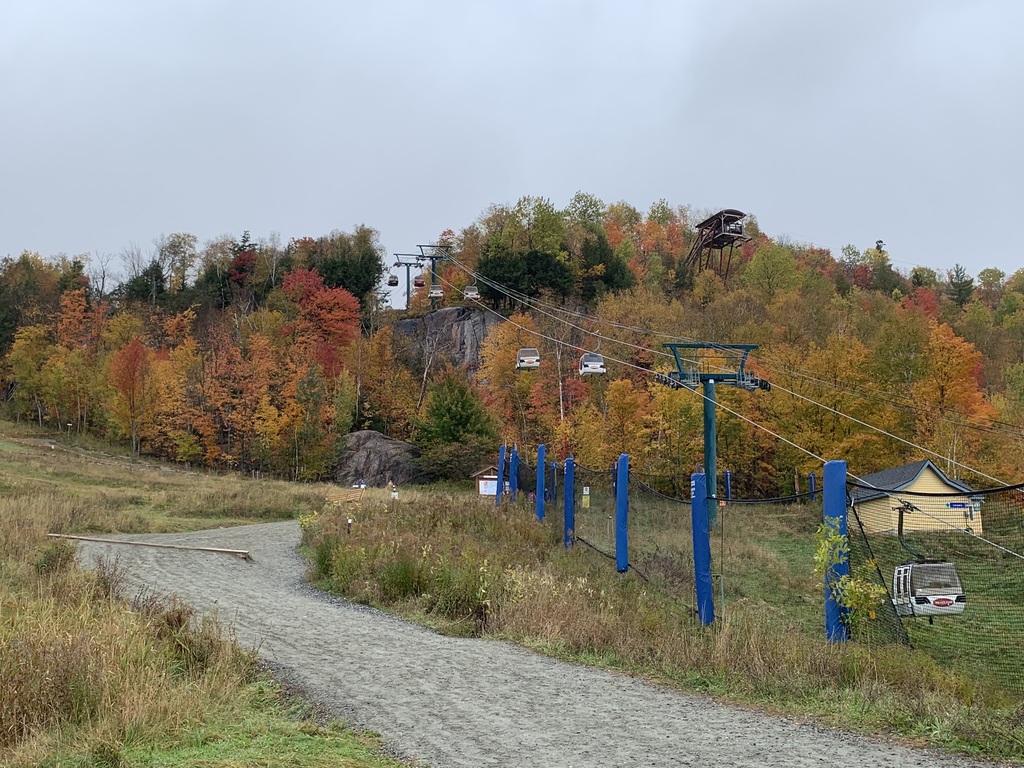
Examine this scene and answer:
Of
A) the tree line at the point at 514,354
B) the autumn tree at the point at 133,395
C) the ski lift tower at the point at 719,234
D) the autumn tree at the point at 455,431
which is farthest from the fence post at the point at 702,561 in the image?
the autumn tree at the point at 133,395

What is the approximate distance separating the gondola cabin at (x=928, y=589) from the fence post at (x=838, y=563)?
1.38 meters

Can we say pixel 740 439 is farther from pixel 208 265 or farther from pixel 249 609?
pixel 208 265

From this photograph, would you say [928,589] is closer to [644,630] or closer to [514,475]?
[644,630]

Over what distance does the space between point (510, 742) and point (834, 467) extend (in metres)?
4.36

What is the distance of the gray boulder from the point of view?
52062mm

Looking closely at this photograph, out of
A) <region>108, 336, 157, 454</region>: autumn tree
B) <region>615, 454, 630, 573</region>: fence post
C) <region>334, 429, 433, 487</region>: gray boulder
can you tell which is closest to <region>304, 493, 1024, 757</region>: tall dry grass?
<region>615, 454, 630, 573</region>: fence post

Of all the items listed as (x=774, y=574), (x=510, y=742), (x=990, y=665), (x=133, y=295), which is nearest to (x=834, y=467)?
(x=990, y=665)

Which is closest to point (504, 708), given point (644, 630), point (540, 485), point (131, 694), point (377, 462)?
point (131, 694)

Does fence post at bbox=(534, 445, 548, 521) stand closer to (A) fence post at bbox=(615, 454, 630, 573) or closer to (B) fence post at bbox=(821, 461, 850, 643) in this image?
Answer: (A) fence post at bbox=(615, 454, 630, 573)

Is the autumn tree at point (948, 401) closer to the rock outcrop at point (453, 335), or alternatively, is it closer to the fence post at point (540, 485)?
the fence post at point (540, 485)

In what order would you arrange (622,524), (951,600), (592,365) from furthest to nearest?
(592,365) < (622,524) < (951,600)

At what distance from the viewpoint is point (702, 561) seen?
33.3ft

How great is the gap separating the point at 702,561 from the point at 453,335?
58.5 metres

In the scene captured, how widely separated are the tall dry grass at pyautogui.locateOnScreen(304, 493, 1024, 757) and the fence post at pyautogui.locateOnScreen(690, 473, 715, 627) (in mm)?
203
